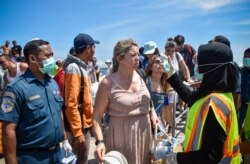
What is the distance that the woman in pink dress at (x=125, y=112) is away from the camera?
2.83m

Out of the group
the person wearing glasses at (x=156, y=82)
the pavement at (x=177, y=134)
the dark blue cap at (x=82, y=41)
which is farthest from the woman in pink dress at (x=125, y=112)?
the pavement at (x=177, y=134)

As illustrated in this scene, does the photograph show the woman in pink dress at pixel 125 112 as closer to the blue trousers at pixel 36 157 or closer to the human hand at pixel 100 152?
the human hand at pixel 100 152

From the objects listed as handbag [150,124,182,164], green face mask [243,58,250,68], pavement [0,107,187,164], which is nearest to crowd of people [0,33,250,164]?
handbag [150,124,182,164]

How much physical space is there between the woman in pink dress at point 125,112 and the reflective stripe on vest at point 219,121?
788 millimetres

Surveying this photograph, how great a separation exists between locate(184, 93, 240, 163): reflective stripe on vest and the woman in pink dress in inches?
31.0

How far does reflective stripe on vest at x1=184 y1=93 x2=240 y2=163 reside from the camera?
200cm

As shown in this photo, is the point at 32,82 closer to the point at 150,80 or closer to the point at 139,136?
the point at 139,136

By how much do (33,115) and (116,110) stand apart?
794mm

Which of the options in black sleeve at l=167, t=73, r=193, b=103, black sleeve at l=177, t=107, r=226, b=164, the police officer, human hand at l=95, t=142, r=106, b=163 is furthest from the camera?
black sleeve at l=167, t=73, r=193, b=103

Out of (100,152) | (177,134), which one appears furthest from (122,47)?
(177,134)

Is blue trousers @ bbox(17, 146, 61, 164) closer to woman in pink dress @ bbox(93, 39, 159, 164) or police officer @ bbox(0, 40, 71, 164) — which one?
police officer @ bbox(0, 40, 71, 164)

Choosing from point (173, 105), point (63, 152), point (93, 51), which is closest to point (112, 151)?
point (63, 152)

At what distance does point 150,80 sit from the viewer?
4.70 m

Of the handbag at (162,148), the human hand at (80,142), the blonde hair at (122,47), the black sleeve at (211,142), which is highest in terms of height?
the blonde hair at (122,47)
